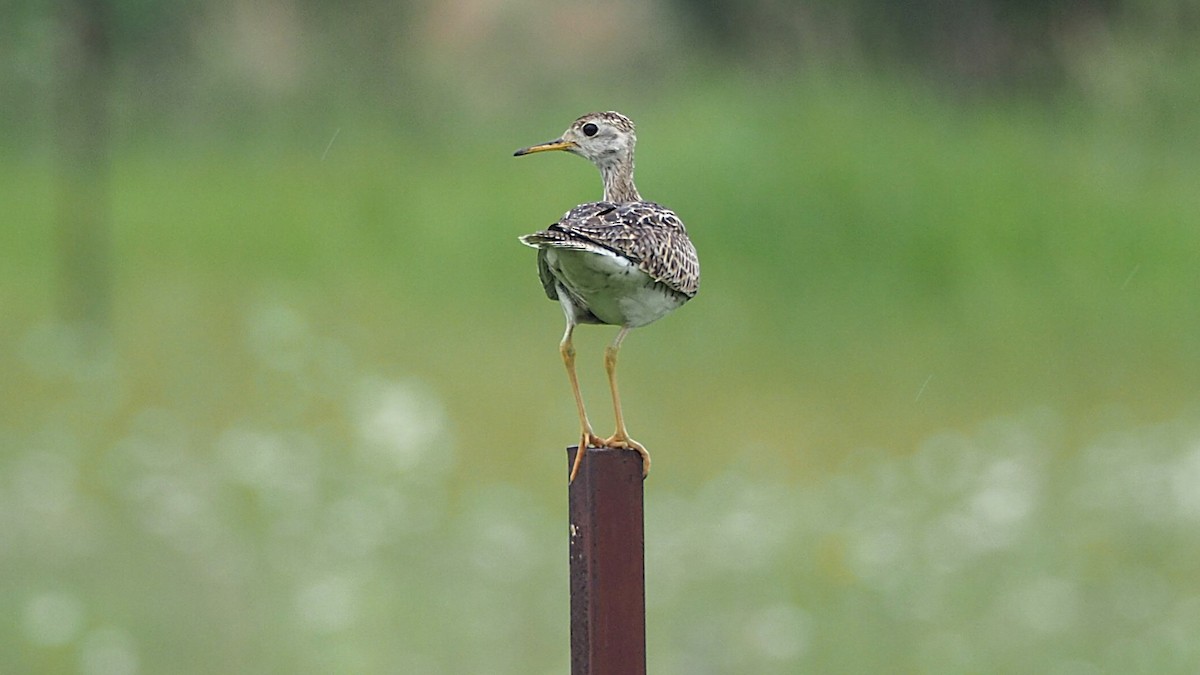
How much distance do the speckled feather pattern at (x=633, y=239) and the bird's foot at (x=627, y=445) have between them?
37 centimetres

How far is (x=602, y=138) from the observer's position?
186 inches

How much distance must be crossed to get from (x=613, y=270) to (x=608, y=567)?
67 centimetres

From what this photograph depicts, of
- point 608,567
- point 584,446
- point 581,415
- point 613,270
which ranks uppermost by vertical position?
point 613,270

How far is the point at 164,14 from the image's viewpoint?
469 inches

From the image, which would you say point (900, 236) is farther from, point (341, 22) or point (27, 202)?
point (27, 202)

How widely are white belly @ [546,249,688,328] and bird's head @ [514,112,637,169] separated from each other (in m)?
0.73

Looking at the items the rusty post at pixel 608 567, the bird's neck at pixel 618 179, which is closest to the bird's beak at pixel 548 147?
the bird's neck at pixel 618 179

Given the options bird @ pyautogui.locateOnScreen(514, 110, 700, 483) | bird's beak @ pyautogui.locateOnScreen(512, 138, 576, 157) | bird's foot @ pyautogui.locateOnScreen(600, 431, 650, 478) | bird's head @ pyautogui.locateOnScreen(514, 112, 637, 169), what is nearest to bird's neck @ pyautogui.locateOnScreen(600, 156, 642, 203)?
bird's head @ pyautogui.locateOnScreen(514, 112, 637, 169)

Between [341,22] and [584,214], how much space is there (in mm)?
Result: 9560

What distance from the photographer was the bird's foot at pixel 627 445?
3.99m

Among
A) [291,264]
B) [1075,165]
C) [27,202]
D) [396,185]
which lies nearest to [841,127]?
[1075,165]

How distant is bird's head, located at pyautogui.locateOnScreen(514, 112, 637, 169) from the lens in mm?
4719

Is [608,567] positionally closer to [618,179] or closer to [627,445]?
[627,445]

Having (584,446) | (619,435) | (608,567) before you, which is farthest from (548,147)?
(608,567)
